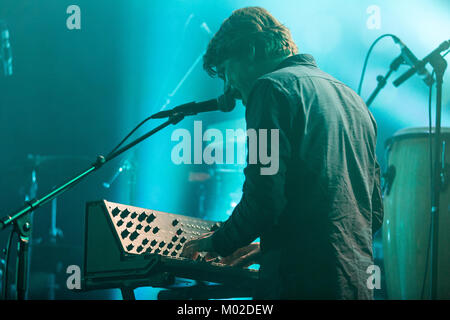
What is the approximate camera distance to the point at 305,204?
134 centimetres

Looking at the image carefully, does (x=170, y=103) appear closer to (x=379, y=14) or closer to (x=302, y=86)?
(x=379, y=14)

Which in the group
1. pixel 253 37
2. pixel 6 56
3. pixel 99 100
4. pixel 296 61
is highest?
pixel 6 56

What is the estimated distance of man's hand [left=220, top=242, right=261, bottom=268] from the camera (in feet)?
5.90

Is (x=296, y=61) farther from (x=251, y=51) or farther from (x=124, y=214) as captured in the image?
(x=124, y=214)

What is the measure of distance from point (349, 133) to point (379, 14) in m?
3.47

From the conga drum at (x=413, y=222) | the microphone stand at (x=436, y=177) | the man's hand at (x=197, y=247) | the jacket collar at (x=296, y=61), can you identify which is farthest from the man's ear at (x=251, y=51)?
the conga drum at (x=413, y=222)

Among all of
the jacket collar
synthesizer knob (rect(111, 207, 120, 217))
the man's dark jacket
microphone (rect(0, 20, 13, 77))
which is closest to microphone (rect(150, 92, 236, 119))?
the jacket collar

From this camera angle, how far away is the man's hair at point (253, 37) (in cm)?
169

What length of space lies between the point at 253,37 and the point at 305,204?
678 millimetres

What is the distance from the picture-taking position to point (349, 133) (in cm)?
147

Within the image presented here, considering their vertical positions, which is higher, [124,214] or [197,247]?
[124,214]

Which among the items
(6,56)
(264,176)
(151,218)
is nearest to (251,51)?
(264,176)

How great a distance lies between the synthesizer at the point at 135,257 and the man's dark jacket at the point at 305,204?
140 millimetres
